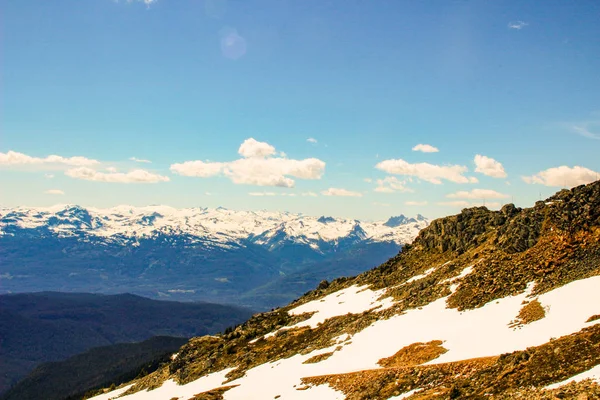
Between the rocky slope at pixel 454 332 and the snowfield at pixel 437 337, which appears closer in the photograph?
the rocky slope at pixel 454 332

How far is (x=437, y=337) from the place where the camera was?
44.9m

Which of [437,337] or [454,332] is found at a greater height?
[454,332]

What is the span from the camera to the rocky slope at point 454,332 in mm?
28328

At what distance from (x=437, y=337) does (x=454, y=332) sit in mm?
2001

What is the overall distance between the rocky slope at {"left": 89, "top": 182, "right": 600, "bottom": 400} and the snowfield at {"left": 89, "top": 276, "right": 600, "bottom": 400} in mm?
202

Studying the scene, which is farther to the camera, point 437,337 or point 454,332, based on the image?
point 437,337

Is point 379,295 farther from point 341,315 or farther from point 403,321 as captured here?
point 403,321

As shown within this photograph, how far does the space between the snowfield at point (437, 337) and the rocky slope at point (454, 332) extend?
20cm

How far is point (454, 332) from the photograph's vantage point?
4462 cm

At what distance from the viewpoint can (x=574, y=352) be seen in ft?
87.5

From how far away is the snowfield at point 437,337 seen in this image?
117ft

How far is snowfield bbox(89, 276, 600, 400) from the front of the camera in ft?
117

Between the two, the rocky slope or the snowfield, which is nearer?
the rocky slope

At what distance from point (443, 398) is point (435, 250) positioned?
3011 inches
